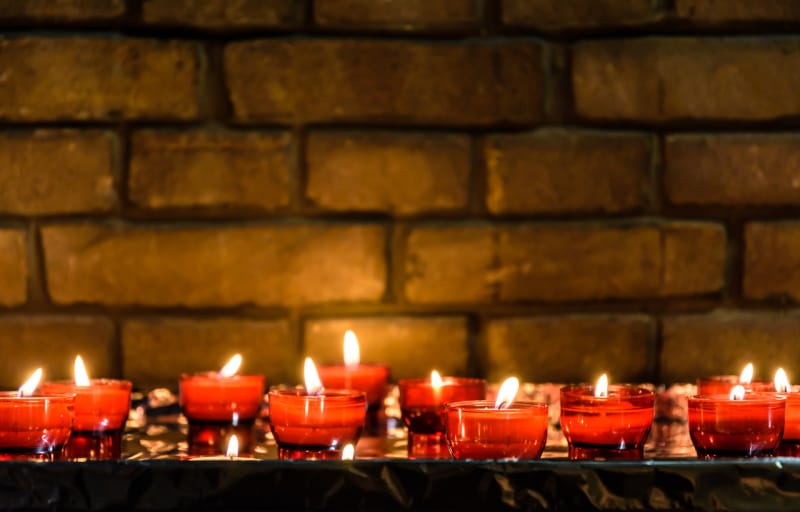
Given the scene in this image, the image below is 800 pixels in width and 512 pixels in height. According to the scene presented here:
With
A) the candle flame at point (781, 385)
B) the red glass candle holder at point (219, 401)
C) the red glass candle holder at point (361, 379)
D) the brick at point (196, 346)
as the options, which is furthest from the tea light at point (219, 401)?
the candle flame at point (781, 385)

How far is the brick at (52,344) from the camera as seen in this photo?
159 cm

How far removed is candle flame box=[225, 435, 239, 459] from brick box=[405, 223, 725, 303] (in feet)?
2.06

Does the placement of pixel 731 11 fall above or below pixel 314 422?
above

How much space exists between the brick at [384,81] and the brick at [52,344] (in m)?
0.42

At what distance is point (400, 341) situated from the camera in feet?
5.25

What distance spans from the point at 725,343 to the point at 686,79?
437 millimetres

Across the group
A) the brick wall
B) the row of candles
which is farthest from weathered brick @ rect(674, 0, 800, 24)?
the row of candles

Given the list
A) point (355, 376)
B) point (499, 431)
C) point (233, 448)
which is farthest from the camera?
point (355, 376)

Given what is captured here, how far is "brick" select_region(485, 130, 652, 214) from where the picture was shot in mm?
1588

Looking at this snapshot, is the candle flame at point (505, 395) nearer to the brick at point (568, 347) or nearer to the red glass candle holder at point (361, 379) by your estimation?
the red glass candle holder at point (361, 379)

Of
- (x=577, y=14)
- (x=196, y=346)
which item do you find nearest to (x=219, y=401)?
(x=196, y=346)

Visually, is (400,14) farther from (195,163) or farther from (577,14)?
(195,163)

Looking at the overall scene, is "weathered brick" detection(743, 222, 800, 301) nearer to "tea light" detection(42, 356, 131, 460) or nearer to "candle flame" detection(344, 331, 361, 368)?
"candle flame" detection(344, 331, 361, 368)

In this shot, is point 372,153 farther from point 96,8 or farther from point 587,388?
point 587,388
